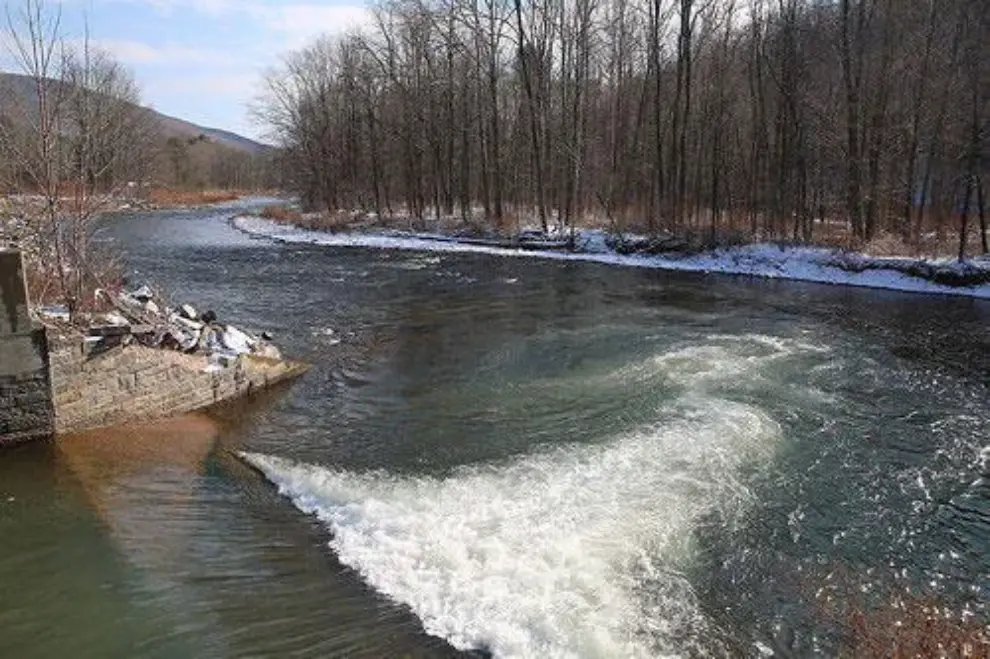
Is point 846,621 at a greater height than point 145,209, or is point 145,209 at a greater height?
point 145,209

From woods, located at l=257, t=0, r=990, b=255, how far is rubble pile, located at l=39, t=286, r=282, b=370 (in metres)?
22.2

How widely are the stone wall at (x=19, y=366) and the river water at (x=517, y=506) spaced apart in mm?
421

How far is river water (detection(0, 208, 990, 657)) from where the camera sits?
21.4 ft

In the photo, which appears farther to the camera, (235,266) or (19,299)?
(235,266)

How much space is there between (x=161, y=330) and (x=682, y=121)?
33.3 m

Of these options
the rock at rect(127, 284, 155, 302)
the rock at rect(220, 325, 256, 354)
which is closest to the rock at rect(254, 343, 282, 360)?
the rock at rect(220, 325, 256, 354)

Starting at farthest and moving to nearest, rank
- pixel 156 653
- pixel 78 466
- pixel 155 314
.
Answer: pixel 155 314, pixel 78 466, pixel 156 653

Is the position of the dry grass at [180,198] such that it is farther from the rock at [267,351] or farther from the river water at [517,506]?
the river water at [517,506]

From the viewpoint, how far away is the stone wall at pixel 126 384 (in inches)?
410

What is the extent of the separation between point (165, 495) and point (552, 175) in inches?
1568

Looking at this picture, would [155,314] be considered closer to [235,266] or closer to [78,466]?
[78,466]

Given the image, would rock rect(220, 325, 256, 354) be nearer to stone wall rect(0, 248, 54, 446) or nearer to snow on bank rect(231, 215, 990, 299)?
stone wall rect(0, 248, 54, 446)

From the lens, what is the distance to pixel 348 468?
9.93m

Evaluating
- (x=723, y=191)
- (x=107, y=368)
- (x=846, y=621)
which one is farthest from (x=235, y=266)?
(x=846, y=621)
